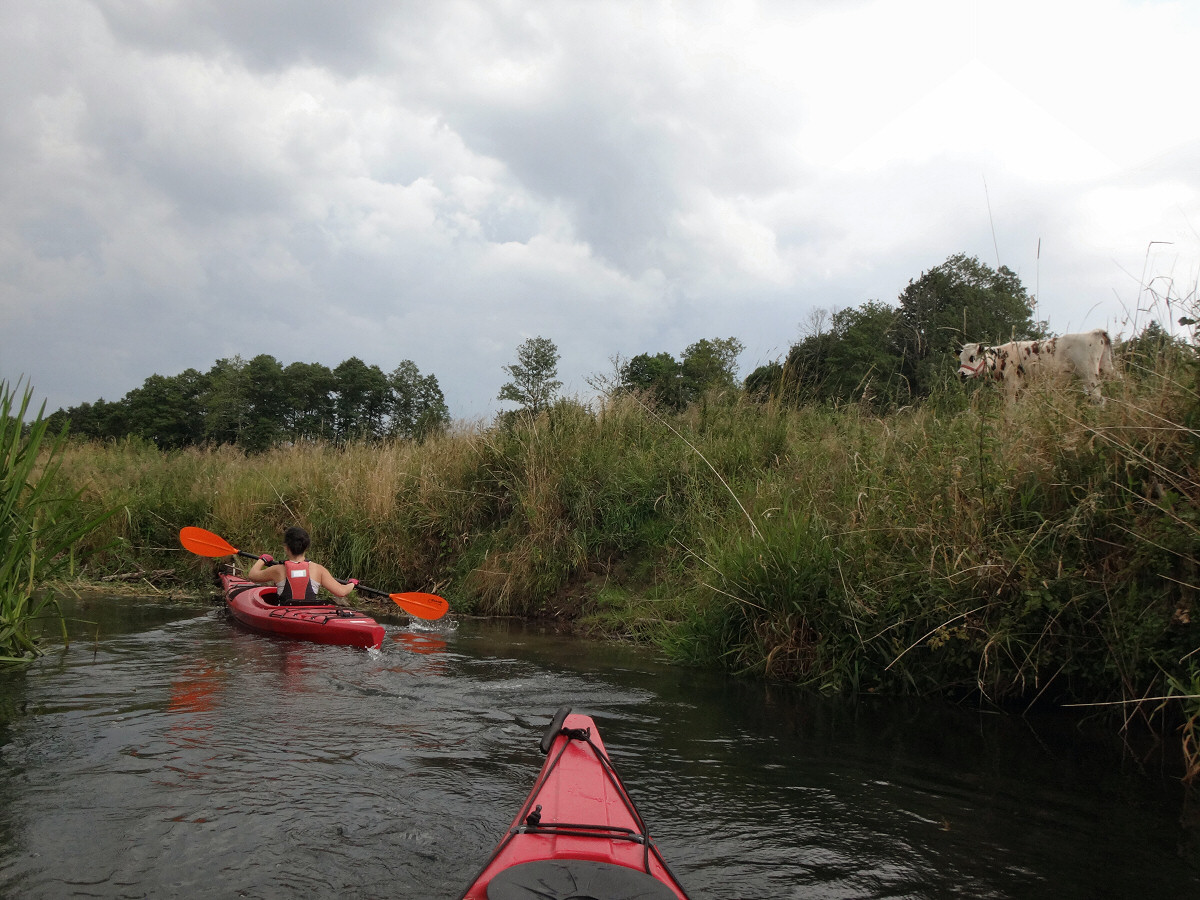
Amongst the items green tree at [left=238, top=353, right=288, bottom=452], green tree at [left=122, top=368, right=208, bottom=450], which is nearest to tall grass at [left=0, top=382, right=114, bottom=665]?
green tree at [left=238, top=353, right=288, bottom=452]

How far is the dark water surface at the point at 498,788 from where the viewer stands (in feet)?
8.74

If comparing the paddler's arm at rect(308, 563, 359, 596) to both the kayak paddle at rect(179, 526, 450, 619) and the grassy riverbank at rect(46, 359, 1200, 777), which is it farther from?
the grassy riverbank at rect(46, 359, 1200, 777)

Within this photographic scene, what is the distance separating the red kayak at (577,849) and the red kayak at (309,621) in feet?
Answer: 13.1

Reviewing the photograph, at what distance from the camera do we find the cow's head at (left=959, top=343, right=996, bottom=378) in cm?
560

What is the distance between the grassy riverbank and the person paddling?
1781 mm

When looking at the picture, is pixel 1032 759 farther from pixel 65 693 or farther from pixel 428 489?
pixel 428 489

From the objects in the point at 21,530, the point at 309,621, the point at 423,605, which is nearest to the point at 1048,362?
the point at 423,605

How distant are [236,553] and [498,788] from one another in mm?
6128

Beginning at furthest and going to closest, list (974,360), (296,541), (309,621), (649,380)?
(649,380), (296,541), (309,621), (974,360)

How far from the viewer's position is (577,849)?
2.24 metres

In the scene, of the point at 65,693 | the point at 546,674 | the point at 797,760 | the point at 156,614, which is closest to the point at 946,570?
the point at 797,760

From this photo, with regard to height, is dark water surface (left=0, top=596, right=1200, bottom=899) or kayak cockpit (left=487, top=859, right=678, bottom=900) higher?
kayak cockpit (left=487, top=859, right=678, bottom=900)

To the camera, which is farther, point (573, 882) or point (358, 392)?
point (358, 392)

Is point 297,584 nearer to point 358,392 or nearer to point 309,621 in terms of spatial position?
point 309,621
